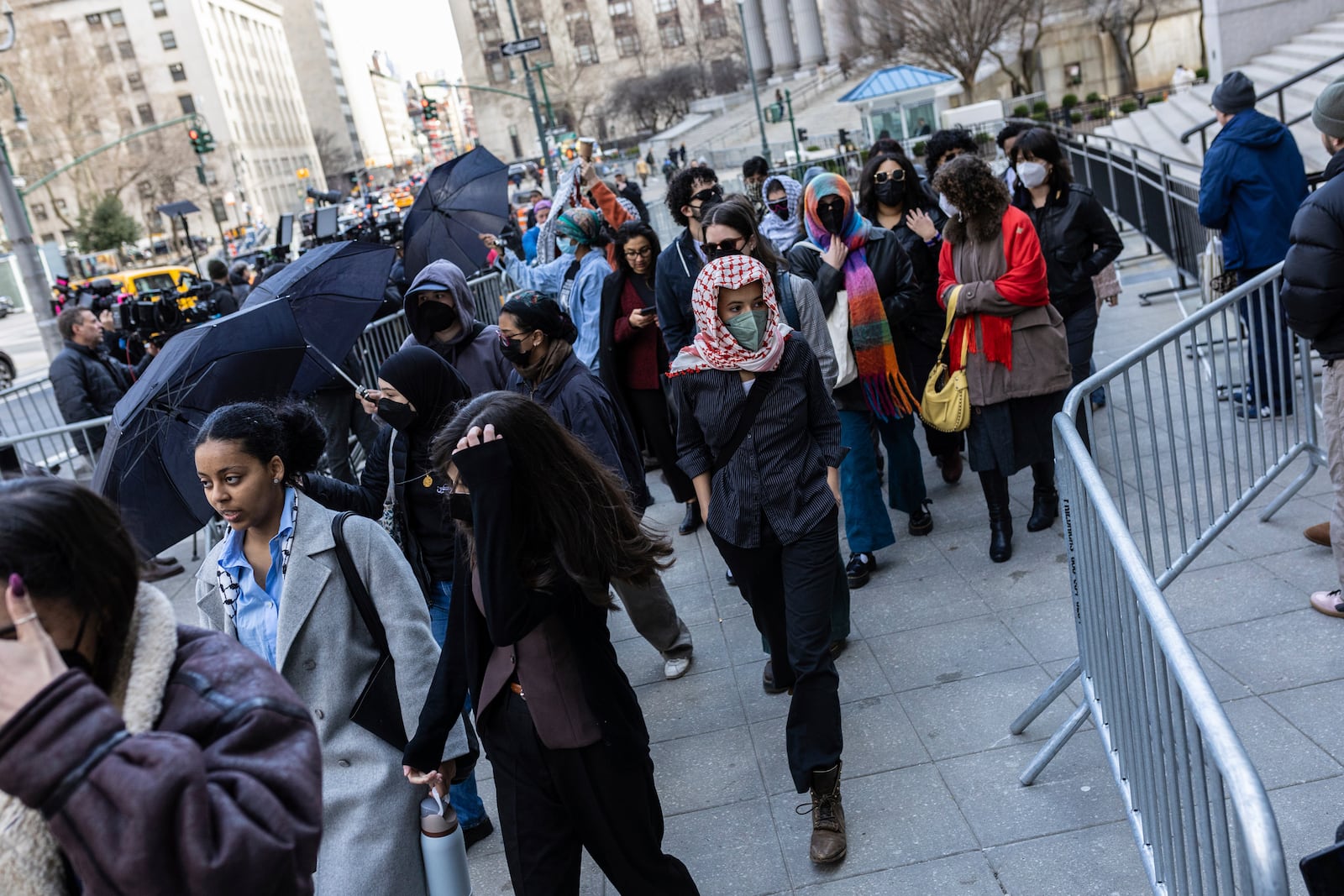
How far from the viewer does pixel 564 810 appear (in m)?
3.21

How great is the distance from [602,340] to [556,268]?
5.04ft

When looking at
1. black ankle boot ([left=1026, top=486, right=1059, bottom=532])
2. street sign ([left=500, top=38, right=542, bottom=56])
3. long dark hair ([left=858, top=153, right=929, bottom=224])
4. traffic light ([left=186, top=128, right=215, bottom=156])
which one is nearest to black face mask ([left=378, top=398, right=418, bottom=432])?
long dark hair ([left=858, top=153, right=929, bottom=224])

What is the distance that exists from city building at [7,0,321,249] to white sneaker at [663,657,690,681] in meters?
58.8

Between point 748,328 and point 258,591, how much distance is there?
74.6 inches

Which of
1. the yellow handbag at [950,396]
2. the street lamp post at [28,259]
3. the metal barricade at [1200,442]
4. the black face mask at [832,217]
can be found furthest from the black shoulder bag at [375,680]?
the street lamp post at [28,259]

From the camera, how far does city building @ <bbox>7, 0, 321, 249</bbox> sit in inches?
2512

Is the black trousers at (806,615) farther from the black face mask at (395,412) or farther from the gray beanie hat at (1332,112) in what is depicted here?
the gray beanie hat at (1332,112)

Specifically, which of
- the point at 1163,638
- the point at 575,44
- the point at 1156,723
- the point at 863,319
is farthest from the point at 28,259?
the point at 575,44

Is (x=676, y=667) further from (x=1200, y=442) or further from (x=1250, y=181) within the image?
(x=1250, y=181)

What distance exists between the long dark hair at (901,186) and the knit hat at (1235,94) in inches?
78.6

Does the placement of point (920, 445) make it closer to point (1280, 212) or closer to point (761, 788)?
point (1280, 212)

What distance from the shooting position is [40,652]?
1.54m

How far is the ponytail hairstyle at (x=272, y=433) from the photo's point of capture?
11.1 ft

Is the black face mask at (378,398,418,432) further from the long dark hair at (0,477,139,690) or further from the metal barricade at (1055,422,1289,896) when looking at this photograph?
the long dark hair at (0,477,139,690)
